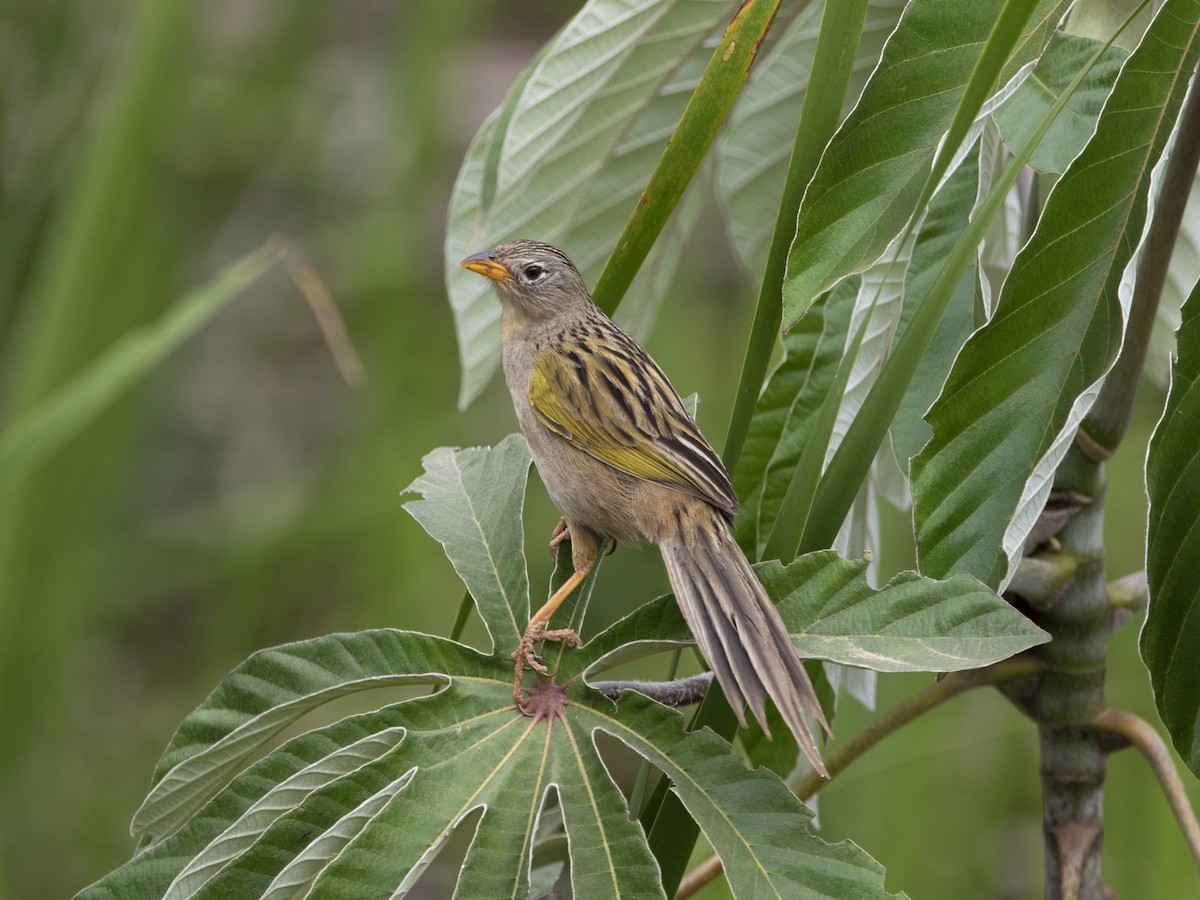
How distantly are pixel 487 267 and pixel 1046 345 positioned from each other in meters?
1.21

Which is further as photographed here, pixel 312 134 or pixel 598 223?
pixel 312 134

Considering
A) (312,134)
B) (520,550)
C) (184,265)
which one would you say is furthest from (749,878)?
(312,134)

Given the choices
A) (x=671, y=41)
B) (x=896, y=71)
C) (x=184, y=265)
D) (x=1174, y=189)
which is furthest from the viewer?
(x=184, y=265)

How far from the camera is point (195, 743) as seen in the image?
4.49 feet

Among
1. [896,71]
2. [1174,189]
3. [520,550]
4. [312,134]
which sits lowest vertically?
[520,550]

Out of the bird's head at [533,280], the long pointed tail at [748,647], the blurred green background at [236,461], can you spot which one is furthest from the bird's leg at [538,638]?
the blurred green background at [236,461]

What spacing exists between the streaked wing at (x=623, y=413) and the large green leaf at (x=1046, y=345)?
0.47m

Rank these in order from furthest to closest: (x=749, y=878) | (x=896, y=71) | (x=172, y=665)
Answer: (x=172, y=665)
(x=896, y=71)
(x=749, y=878)

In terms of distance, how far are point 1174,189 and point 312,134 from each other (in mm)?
3726

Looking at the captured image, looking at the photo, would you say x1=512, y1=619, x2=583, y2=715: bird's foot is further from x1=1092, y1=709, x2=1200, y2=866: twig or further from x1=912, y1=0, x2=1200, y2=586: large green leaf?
x1=1092, y1=709, x2=1200, y2=866: twig

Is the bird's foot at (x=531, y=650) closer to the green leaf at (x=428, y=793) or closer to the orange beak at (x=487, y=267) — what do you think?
the green leaf at (x=428, y=793)

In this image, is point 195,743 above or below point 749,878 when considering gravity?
above

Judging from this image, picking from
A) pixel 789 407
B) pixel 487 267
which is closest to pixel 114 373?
pixel 487 267

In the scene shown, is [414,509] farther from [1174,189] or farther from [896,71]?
[1174,189]
